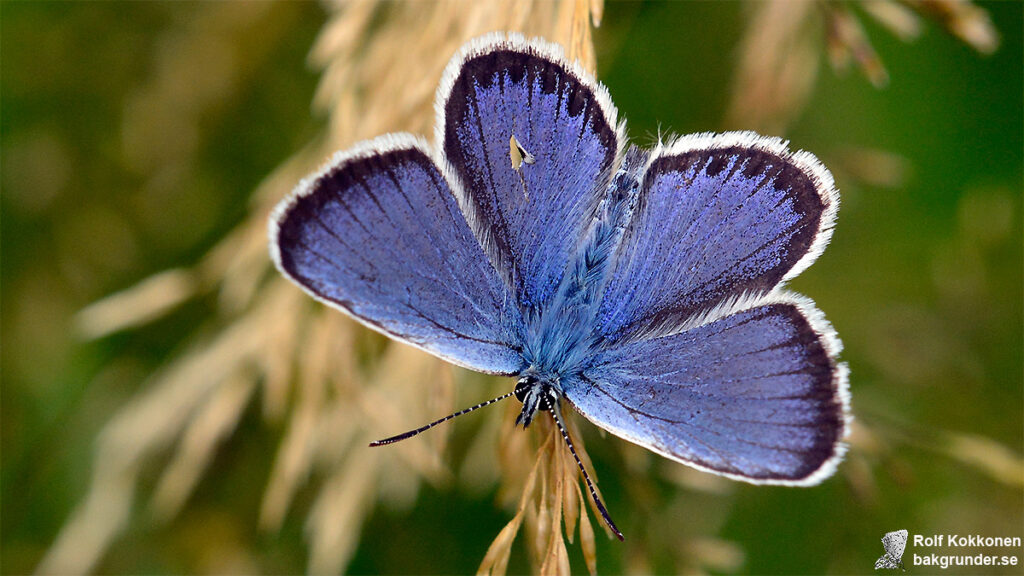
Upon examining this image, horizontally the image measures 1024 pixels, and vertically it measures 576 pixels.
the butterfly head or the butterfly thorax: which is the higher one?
the butterfly thorax

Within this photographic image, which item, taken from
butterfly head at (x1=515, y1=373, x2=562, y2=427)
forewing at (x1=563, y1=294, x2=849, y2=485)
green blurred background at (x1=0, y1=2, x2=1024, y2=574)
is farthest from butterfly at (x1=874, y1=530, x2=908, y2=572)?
butterfly head at (x1=515, y1=373, x2=562, y2=427)

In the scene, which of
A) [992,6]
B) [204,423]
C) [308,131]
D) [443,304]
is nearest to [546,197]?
[443,304]

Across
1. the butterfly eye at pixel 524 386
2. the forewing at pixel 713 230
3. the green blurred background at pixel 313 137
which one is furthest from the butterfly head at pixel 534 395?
the green blurred background at pixel 313 137

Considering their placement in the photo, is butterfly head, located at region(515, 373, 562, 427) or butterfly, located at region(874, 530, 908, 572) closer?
butterfly head, located at region(515, 373, 562, 427)

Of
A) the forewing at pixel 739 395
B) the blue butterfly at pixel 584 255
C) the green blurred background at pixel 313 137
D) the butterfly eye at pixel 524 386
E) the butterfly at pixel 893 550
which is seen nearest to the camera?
the forewing at pixel 739 395

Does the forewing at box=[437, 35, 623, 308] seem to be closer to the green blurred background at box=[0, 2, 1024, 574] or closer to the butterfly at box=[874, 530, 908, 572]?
the green blurred background at box=[0, 2, 1024, 574]

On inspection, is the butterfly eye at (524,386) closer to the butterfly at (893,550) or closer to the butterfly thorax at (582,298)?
the butterfly thorax at (582,298)

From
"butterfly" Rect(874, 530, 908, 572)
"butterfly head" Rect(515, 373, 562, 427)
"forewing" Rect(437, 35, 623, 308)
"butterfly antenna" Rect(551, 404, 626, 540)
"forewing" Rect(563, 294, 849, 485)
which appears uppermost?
"forewing" Rect(437, 35, 623, 308)

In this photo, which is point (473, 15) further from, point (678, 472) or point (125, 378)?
point (125, 378)
